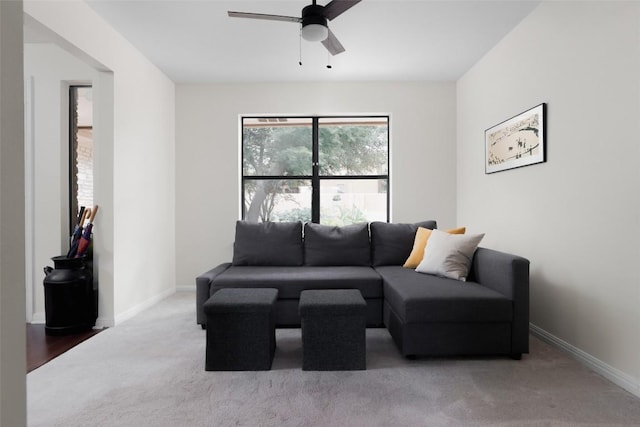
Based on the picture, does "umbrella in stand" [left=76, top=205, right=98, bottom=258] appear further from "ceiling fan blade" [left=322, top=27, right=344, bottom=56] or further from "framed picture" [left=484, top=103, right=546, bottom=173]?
"framed picture" [left=484, top=103, right=546, bottom=173]

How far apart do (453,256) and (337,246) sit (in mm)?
1198

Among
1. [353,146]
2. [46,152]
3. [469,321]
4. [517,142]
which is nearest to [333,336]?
[469,321]

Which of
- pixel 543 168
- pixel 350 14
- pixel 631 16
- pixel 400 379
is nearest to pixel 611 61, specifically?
pixel 631 16

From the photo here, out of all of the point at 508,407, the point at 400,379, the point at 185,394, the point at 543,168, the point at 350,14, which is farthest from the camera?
the point at 350,14

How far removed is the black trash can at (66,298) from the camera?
9.98ft

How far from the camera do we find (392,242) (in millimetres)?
3791

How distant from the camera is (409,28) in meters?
3.28

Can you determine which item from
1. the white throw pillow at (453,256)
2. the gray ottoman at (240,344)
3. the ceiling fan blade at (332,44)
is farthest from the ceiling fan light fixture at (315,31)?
the white throw pillow at (453,256)

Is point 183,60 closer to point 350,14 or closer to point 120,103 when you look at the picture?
point 120,103

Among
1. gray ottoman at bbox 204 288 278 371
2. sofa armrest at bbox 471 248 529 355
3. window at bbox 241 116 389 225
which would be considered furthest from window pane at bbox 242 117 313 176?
sofa armrest at bbox 471 248 529 355

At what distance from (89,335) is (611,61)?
427 cm

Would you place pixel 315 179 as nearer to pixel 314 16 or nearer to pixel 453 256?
pixel 453 256

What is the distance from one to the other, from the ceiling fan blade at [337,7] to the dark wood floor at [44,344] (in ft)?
10.1

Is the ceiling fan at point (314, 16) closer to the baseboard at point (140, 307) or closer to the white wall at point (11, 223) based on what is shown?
the white wall at point (11, 223)
